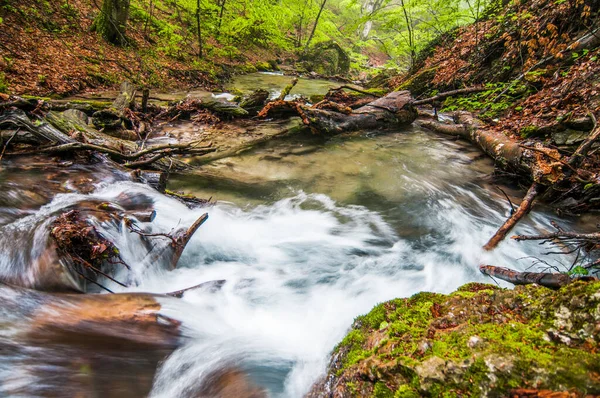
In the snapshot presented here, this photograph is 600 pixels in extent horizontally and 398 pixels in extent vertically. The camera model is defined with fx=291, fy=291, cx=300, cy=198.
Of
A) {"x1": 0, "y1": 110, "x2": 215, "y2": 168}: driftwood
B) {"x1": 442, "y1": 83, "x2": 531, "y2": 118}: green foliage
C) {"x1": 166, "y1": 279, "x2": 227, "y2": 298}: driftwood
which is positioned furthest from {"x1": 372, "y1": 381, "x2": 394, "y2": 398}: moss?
{"x1": 442, "y1": 83, "x2": 531, "y2": 118}: green foliage

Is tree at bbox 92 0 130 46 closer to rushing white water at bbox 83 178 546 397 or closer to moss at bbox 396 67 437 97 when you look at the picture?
rushing white water at bbox 83 178 546 397

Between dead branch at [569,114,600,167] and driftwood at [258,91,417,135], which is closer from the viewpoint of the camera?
dead branch at [569,114,600,167]

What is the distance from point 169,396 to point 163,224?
2.22m

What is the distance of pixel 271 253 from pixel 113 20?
36.0 ft

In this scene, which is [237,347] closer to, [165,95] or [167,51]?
[165,95]

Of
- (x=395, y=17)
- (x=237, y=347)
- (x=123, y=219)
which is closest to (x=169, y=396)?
(x=237, y=347)

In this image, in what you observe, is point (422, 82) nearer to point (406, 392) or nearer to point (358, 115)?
point (358, 115)

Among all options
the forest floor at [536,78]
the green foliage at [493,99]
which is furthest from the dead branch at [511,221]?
the green foliage at [493,99]

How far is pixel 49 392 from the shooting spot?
1835mm

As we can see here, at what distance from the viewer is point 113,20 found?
10.1 metres

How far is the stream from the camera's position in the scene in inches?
83.4

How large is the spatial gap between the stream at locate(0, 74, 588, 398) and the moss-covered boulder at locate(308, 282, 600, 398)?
84 centimetres

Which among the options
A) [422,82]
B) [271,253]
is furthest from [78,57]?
[422,82]

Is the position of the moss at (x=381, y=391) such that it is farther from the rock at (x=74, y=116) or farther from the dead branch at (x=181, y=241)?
the rock at (x=74, y=116)
